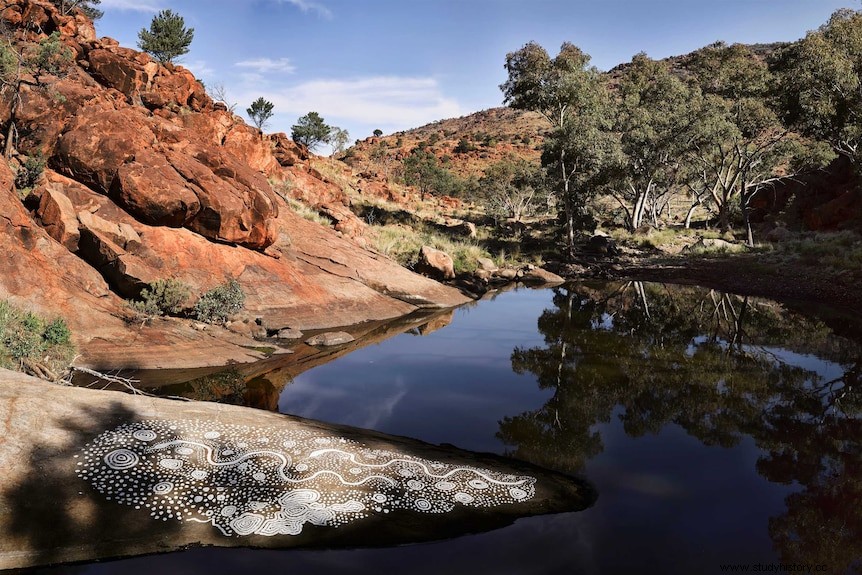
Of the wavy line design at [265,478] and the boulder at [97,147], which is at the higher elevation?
the boulder at [97,147]

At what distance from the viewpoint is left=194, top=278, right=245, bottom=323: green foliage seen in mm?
13562

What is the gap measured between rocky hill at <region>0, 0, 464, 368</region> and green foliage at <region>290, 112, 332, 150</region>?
38.1 m

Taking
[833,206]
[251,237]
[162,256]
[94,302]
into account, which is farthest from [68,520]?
[833,206]

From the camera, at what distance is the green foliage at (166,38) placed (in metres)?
33.9

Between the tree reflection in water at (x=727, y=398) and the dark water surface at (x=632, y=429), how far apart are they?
0.04 m

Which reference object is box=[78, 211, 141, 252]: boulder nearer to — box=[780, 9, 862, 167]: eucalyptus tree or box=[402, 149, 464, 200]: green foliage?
box=[780, 9, 862, 167]: eucalyptus tree

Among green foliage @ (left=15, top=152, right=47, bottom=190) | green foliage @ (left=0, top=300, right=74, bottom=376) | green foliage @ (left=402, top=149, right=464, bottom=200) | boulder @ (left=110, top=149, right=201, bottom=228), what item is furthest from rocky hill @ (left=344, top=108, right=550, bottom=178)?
green foliage @ (left=0, top=300, right=74, bottom=376)

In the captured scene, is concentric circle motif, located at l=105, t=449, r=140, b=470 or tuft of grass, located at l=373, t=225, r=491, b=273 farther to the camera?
tuft of grass, located at l=373, t=225, r=491, b=273

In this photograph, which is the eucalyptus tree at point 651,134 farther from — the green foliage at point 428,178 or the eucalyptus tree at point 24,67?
the green foliage at point 428,178

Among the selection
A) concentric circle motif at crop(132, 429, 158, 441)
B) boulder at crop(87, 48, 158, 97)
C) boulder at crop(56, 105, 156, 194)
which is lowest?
concentric circle motif at crop(132, 429, 158, 441)

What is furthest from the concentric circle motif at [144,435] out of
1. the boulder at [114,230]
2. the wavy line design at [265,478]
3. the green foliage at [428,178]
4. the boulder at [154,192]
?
the green foliage at [428,178]

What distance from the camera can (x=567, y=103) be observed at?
113 ft

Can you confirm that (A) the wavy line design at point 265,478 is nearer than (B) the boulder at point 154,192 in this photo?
Yes

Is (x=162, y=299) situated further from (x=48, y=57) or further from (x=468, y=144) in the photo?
(x=468, y=144)
